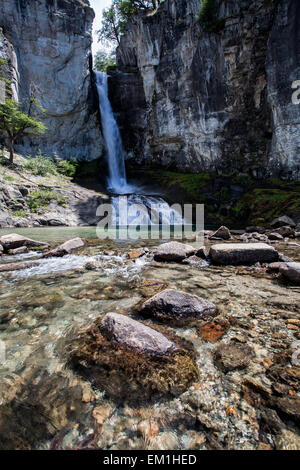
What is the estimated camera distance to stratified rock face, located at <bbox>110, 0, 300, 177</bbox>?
1454 cm

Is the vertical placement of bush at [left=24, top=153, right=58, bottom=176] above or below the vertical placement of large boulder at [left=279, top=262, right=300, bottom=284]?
above

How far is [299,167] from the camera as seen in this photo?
14.2 metres

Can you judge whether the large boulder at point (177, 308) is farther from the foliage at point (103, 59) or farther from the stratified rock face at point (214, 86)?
the foliage at point (103, 59)

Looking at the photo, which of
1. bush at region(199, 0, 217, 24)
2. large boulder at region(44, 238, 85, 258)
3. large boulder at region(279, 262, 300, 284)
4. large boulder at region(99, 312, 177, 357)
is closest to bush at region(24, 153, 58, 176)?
large boulder at region(44, 238, 85, 258)

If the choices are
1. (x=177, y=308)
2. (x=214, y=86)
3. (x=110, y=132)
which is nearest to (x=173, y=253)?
(x=177, y=308)

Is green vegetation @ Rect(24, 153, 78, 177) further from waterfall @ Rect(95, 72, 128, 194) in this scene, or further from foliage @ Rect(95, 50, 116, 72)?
foliage @ Rect(95, 50, 116, 72)

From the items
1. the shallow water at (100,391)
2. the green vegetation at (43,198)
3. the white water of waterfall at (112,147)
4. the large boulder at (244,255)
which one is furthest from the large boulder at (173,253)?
the white water of waterfall at (112,147)

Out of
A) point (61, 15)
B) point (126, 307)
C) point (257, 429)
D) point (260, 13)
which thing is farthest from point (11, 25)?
point (257, 429)

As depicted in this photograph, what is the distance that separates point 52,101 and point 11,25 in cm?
679

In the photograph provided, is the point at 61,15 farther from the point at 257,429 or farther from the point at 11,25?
the point at 257,429

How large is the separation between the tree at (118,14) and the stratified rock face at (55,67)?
598cm

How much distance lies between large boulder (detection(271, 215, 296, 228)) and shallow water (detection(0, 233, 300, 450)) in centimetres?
872

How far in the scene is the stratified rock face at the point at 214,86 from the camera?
14.5 meters

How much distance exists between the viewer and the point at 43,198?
1415 cm
